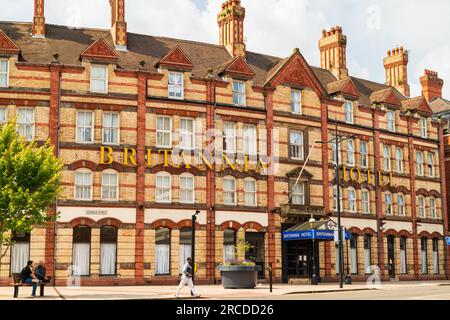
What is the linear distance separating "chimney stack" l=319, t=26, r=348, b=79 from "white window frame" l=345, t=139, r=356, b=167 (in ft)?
22.0

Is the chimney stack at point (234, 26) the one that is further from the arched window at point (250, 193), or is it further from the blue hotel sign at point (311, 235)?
the blue hotel sign at point (311, 235)

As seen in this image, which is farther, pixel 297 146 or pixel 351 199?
pixel 351 199

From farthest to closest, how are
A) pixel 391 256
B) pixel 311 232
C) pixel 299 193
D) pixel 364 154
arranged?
pixel 391 256 → pixel 364 154 → pixel 299 193 → pixel 311 232

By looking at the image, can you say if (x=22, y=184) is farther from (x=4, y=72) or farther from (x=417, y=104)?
(x=417, y=104)

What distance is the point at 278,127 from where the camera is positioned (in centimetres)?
A: 4062

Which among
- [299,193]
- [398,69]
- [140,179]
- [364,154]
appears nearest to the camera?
[140,179]

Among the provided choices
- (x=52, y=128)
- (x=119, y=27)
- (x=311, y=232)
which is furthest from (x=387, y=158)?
(x=52, y=128)

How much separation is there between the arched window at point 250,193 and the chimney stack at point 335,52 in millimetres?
14813

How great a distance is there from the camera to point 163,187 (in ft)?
119

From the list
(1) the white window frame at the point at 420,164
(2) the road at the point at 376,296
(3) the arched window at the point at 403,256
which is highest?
(1) the white window frame at the point at 420,164

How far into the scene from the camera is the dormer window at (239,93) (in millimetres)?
39656

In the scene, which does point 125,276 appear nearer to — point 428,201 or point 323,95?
point 323,95

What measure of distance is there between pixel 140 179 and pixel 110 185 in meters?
1.76

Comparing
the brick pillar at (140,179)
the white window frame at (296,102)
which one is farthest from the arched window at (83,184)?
the white window frame at (296,102)
